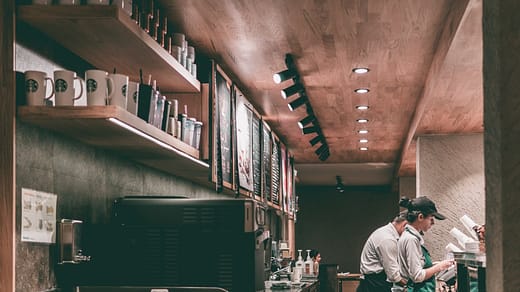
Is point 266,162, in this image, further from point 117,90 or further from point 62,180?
point 117,90

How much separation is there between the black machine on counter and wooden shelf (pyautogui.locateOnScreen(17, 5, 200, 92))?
2.39 feet

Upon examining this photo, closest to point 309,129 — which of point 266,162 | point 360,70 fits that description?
point 266,162

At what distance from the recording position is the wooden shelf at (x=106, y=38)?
9.65 feet

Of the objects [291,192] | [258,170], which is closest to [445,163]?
[258,170]

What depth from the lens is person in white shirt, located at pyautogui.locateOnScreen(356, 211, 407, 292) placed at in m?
6.58

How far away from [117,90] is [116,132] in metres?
0.30

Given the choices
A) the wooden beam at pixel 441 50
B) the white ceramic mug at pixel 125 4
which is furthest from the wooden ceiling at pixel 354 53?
the white ceramic mug at pixel 125 4

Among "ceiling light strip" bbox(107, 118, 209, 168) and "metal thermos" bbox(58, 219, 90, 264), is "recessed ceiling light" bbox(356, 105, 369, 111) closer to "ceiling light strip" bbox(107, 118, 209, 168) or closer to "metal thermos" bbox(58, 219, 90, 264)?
"ceiling light strip" bbox(107, 118, 209, 168)

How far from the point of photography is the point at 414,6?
408 cm

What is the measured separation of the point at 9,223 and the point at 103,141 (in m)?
0.93

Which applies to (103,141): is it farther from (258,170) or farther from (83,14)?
(258,170)

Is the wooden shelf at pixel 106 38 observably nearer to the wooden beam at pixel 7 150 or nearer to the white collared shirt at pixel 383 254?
the wooden beam at pixel 7 150

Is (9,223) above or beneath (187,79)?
beneath

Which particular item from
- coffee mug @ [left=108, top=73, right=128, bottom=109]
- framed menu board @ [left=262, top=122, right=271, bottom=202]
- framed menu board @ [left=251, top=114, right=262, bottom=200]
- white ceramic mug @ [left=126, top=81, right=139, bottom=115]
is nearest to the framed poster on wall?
framed menu board @ [left=262, top=122, right=271, bottom=202]
